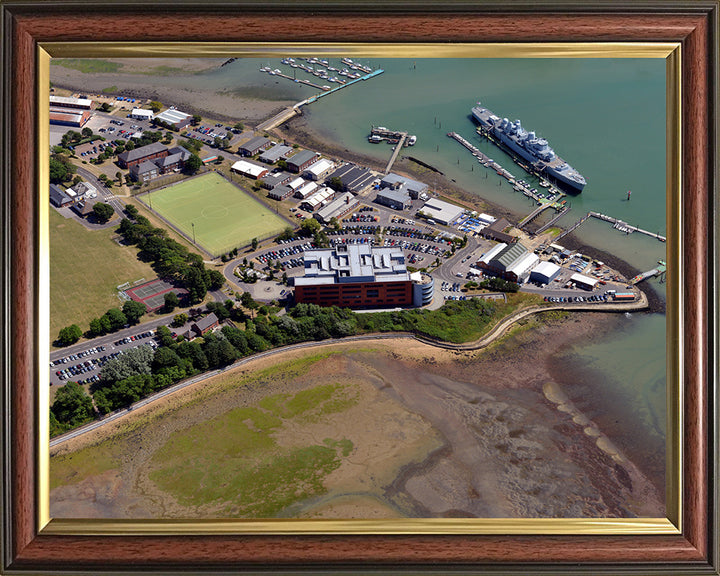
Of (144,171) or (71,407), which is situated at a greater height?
(144,171)

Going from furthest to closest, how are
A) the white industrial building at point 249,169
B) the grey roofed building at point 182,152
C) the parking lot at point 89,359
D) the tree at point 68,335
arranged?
1. the grey roofed building at point 182,152
2. the white industrial building at point 249,169
3. the tree at point 68,335
4. the parking lot at point 89,359

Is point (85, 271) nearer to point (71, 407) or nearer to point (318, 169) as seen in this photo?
point (71, 407)

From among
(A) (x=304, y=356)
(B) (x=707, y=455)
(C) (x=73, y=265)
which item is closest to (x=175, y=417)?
(A) (x=304, y=356)

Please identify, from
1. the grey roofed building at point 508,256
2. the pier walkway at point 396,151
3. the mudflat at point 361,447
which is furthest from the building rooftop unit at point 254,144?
the mudflat at point 361,447

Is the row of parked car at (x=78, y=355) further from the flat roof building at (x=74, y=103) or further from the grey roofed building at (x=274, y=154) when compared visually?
the flat roof building at (x=74, y=103)

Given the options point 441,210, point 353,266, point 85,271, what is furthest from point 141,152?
point 353,266

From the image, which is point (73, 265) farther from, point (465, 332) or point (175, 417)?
point (465, 332)
